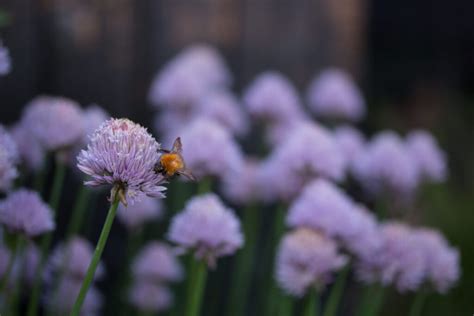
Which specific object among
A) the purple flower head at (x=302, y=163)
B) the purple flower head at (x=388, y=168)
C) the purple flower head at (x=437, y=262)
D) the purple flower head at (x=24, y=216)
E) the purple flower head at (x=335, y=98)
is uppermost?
the purple flower head at (x=335, y=98)

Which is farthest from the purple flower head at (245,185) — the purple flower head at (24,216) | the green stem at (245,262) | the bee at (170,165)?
the bee at (170,165)

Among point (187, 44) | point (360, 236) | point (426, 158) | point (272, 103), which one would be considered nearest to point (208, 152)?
point (360, 236)

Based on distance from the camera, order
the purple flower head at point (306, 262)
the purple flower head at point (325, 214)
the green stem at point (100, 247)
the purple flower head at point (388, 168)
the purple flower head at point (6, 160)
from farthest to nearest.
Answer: the purple flower head at point (388, 168), the purple flower head at point (325, 214), the purple flower head at point (306, 262), the purple flower head at point (6, 160), the green stem at point (100, 247)

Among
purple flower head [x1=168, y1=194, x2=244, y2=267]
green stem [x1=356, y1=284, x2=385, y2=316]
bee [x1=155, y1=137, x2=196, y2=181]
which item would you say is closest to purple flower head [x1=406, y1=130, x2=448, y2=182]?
green stem [x1=356, y1=284, x2=385, y2=316]

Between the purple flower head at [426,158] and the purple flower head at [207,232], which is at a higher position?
the purple flower head at [426,158]

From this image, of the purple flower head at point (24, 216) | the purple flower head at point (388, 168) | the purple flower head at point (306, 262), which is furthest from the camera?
the purple flower head at point (388, 168)

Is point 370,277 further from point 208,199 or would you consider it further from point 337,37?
point 337,37

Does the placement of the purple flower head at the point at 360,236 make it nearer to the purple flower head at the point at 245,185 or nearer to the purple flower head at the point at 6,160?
the purple flower head at the point at 245,185

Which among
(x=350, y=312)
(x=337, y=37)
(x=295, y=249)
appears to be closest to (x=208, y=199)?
(x=295, y=249)
